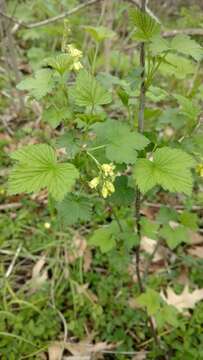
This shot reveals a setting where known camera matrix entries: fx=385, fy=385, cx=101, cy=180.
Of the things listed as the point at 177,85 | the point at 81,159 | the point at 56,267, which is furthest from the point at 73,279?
the point at 177,85

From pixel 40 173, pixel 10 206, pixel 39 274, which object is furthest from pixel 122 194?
pixel 10 206

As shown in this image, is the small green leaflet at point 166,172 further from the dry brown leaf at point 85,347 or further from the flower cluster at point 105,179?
the dry brown leaf at point 85,347

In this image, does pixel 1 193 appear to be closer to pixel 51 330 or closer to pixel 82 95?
pixel 51 330

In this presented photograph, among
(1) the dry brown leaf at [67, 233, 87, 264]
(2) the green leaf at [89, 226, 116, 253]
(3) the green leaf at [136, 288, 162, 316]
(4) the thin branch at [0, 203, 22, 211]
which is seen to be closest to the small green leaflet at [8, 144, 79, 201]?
(2) the green leaf at [89, 226, 116, 253]

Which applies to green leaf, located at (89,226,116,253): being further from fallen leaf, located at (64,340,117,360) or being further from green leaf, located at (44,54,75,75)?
green leaf, located at (44,54,75,75)

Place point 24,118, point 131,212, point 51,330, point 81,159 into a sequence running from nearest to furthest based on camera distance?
point 81,159 → point 51,330 → point 131,212 → point 24,118

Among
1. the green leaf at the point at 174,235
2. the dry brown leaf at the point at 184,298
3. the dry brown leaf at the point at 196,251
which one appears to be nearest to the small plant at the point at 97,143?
the green leaf at the point at 174,235
